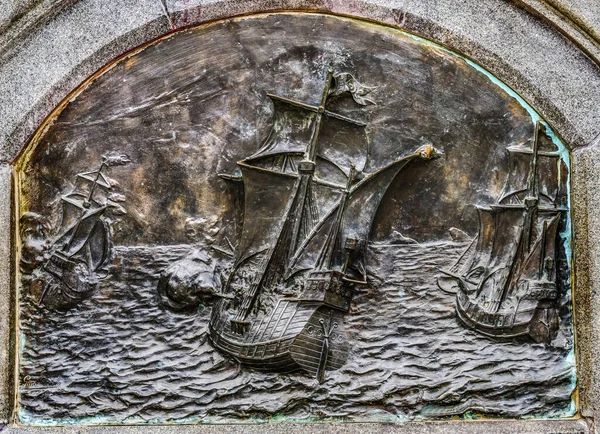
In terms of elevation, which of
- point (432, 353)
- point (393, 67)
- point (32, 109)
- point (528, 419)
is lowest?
point (528, 419)

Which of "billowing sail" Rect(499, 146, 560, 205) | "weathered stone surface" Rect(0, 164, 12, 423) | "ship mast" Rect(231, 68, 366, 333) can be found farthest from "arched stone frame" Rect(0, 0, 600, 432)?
"ship mast" Rect(231, 68, 366, 333)

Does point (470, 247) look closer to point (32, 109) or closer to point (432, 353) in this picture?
point (432, 353)

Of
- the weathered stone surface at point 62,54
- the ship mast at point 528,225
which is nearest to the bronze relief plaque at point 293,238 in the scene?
the ship mast at point 528,225

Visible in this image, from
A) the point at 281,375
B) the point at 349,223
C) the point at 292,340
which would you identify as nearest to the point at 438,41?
the point at 349,223

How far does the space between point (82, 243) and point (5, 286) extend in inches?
22.7

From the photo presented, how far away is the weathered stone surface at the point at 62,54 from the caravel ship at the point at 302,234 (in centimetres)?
109

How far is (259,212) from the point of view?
6227 mm

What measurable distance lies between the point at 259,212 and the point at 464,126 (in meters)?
1.47

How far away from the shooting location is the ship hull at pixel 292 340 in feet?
19.7

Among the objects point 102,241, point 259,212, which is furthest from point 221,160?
point 102,241

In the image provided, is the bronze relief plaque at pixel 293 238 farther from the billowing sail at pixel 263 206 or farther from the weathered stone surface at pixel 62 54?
the weathered stone surface at pixel 62 54

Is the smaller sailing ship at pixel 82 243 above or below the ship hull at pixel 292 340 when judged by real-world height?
above

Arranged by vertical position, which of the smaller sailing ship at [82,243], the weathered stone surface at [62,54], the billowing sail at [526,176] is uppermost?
the weathered stone surface at [62,54]

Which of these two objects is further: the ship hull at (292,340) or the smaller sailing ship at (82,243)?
the smaller sailing ship at (82,243)
